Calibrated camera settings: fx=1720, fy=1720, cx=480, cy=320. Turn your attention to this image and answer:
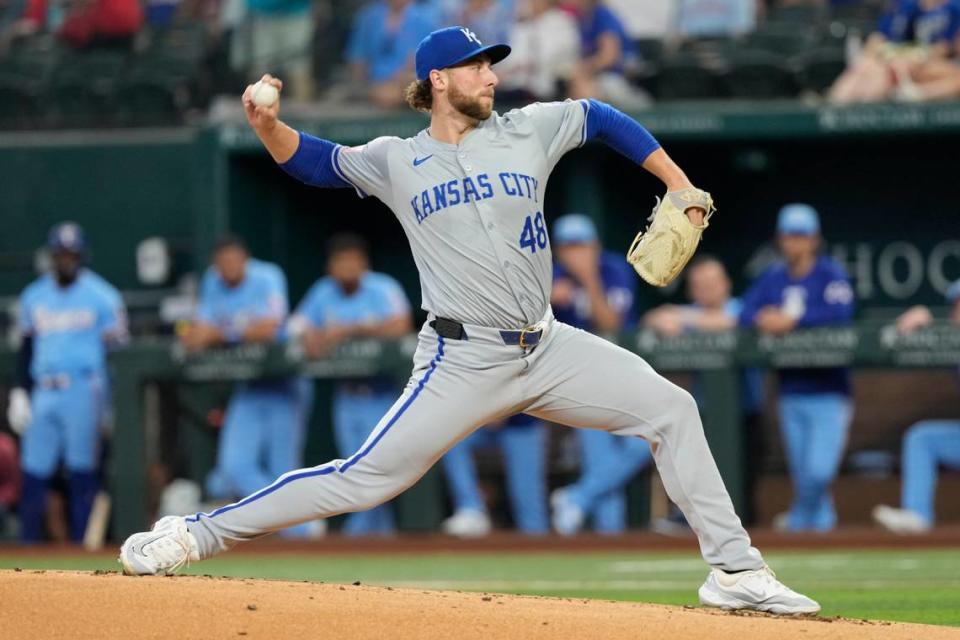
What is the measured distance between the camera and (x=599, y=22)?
1195 cm

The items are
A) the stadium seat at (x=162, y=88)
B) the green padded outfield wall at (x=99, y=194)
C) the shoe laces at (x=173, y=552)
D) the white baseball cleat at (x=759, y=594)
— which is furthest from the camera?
the stadium seat at (x=162, y=88)

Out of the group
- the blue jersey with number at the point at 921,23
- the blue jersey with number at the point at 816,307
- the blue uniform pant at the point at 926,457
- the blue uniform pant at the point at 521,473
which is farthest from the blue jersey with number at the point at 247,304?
the blue jersey with number at the point at 921,23

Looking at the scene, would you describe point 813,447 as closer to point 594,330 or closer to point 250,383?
point 594,330

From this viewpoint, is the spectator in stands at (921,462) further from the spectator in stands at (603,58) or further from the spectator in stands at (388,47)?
the spectator in stands at (388,47)

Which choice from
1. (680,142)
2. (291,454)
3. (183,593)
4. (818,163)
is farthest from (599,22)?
(183,593)

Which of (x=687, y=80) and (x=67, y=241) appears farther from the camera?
(x=687, y=80)

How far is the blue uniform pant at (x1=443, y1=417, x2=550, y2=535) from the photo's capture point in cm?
1045

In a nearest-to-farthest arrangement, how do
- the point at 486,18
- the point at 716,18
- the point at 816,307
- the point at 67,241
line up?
the point at 816,307
the point at 67,241
the point at 486,18
the point at 716,18

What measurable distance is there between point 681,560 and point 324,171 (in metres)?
4.36

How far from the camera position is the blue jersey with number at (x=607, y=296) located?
10.5 meters

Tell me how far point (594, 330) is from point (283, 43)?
12.9 ft

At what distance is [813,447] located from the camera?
9.95 m

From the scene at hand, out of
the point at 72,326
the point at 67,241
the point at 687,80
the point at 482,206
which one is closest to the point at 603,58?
the point at 687,80

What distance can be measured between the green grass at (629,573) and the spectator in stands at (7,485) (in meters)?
0.94
